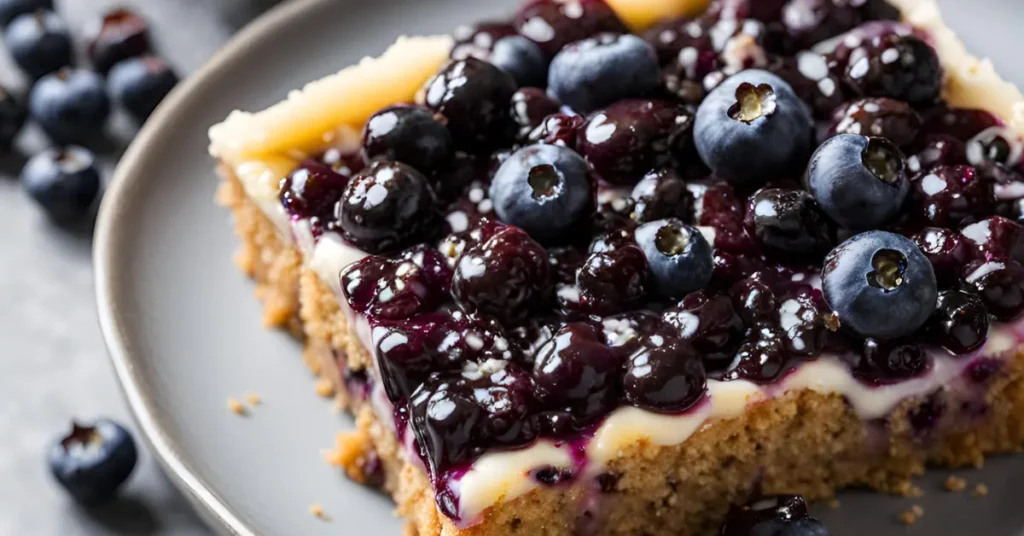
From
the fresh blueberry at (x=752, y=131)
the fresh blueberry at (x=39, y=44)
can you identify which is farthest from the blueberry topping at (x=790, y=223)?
the fresh blueberry at (x=39, y=44)

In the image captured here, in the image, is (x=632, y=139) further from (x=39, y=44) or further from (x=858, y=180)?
(x=39, y=44)

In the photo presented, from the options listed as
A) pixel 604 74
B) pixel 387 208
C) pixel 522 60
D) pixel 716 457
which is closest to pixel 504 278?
pixel 387 208

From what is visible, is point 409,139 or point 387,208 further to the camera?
point 409,139

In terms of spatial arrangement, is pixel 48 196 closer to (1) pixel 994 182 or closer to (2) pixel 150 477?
(2) pixel 150 477

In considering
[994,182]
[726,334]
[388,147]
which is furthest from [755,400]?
[388,147]

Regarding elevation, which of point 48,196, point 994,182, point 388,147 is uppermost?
point 388,147

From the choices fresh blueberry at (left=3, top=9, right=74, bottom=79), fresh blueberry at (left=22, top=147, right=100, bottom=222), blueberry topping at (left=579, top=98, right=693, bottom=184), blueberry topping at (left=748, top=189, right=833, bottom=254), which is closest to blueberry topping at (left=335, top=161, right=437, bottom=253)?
blueberry topping at (left=579, top=98, right=693, bottom=184)
